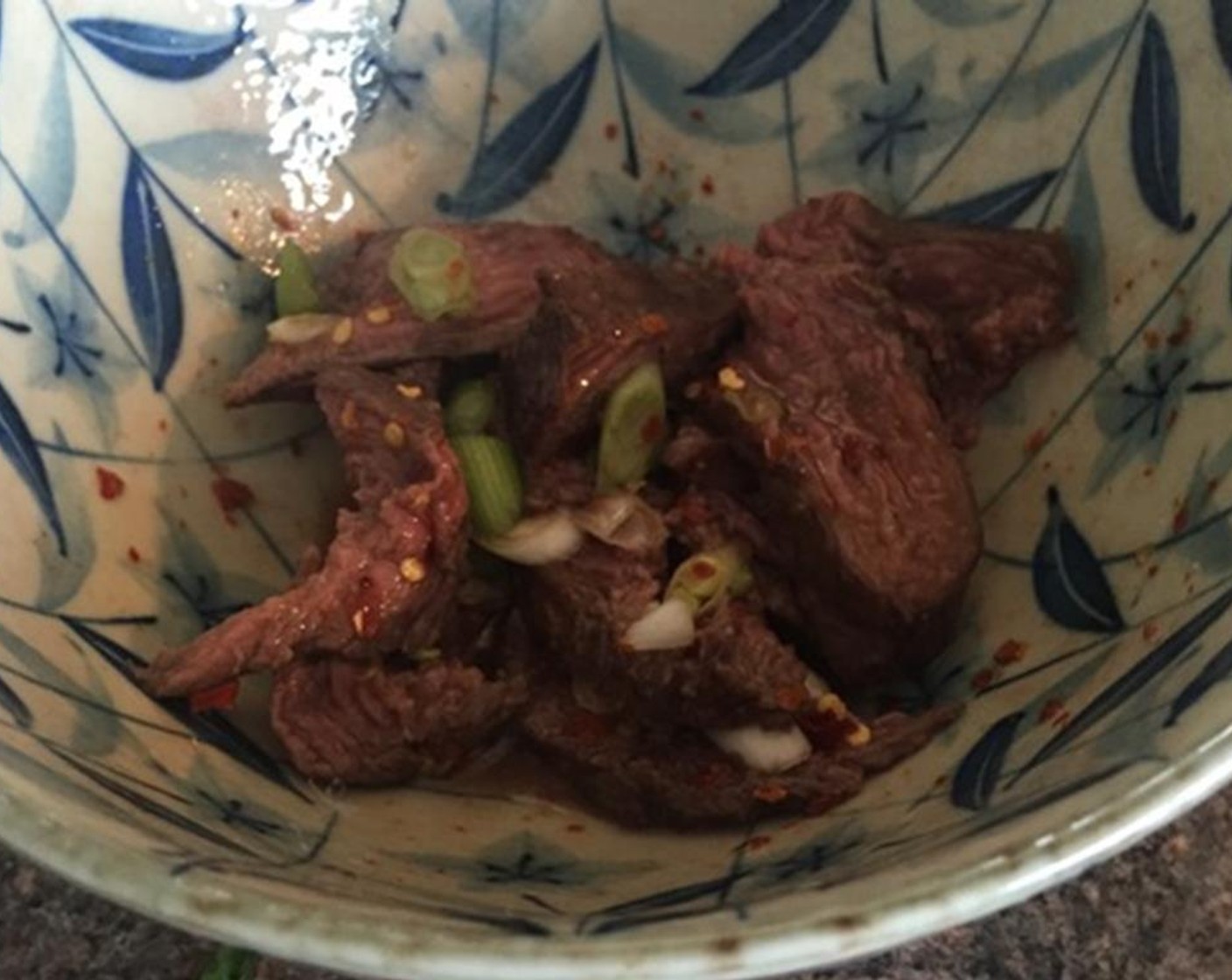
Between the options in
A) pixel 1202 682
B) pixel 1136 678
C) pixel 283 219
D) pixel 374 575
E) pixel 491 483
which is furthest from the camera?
pixel 283 219

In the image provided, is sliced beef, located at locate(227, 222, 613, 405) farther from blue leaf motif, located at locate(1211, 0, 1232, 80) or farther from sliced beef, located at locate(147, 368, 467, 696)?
blue leaf motif, located at locate(1211, 0, 1232, 80)

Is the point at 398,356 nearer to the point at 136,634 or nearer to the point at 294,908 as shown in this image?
the point at 136,634

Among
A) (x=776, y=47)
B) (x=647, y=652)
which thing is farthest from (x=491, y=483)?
(x=776, y=47)

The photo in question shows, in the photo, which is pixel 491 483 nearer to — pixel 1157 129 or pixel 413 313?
pixel 413 313

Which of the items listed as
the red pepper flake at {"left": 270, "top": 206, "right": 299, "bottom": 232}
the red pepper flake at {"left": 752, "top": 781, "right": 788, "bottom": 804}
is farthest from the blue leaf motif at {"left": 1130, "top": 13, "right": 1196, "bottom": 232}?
the red pepper flake at {"left": 270, "top": 206, "right": 299, "bottom": 232}

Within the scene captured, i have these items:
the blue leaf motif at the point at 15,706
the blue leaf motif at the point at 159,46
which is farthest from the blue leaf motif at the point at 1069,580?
the blue leaf motif at the point at 159,46

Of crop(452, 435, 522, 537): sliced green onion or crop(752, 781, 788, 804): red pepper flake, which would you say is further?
crop(452, 435, 522, 537): sliced green onion
